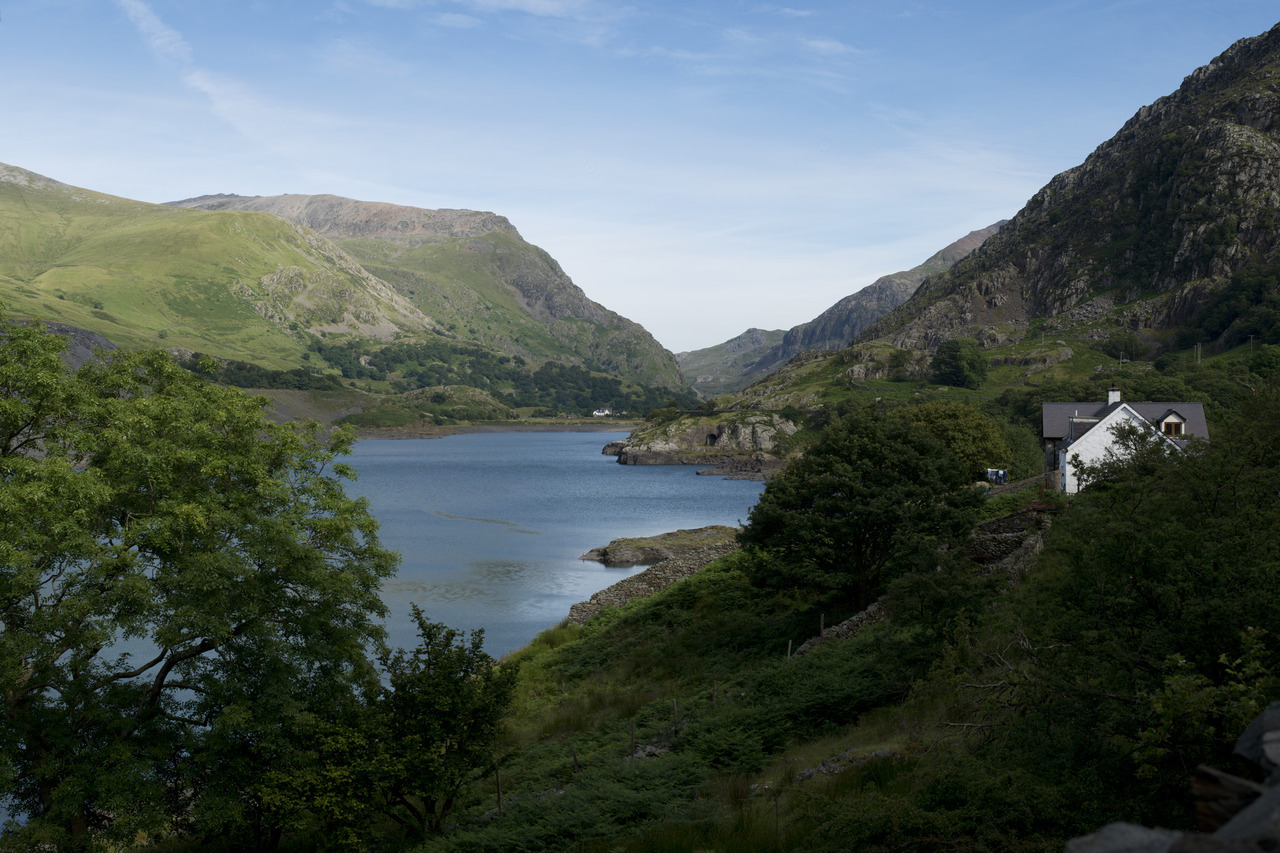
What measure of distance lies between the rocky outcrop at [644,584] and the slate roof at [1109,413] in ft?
90.8

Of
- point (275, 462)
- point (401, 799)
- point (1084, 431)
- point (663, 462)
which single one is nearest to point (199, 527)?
point (275, 462)

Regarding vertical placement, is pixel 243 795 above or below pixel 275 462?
below

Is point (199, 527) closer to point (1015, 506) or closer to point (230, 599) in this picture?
point (230, 599)

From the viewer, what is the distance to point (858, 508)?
31797 millimetres

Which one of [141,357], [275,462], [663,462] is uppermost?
[141,357]

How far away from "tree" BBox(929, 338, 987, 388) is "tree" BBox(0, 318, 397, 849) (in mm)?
180502

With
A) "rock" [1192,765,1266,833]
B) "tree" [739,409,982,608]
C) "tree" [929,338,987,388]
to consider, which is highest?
"tree" [929,338,987,388]

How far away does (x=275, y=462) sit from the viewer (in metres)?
23.2

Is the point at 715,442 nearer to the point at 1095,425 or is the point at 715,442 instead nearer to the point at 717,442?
the point at 717,442

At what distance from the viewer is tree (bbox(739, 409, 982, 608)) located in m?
31.6

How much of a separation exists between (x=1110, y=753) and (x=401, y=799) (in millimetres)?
14789

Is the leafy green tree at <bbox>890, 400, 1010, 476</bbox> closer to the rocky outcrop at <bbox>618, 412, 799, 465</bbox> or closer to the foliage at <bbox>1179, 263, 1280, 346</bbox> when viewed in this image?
the rocky outcrop at <bbox>618, 412, 799, 465</bbox>

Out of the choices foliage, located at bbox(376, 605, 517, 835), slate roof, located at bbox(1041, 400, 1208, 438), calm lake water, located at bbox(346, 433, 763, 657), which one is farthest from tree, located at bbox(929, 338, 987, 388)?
foliage, located at bbox(376, 605, 517, 835)

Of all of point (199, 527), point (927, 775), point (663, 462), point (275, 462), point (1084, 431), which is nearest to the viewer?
point (927, 775)
